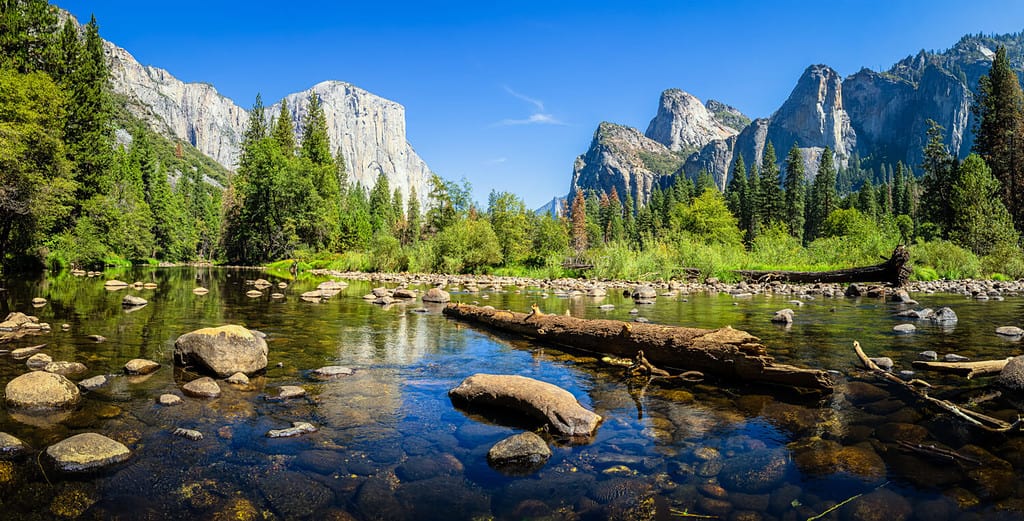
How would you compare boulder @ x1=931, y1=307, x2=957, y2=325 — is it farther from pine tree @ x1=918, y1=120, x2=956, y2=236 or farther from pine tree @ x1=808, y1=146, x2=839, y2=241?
pine tree @ x1=808, y1=146, x2=839, y2=241

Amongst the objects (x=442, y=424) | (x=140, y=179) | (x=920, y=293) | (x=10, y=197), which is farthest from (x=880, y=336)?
(x=140, y=179)

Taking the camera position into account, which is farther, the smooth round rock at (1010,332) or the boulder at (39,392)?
the smooth round rock at (1010,332)

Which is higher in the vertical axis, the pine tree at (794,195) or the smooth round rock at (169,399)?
the pine tree at (794,195)

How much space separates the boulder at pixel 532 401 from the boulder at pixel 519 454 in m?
0.56

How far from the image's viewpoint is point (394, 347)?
375 inches

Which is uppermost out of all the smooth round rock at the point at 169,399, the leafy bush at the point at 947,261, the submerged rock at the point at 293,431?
the leafy bush at the point at 947,261

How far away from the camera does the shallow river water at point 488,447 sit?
346cm

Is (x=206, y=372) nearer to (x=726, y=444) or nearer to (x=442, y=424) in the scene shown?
(x=442, y=424)

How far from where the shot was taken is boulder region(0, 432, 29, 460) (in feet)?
13.1

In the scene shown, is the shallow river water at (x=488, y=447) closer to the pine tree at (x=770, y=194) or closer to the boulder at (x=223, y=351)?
the boulder at (x=223, y=351)

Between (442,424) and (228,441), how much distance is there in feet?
6.63

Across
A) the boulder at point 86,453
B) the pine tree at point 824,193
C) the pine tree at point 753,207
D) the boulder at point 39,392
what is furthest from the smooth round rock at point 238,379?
the pine tree at point 824,193

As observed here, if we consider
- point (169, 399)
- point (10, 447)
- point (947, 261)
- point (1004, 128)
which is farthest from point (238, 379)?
point (1004, 128)

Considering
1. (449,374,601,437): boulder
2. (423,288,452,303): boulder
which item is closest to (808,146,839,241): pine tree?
(423,288,452,303): boulder
